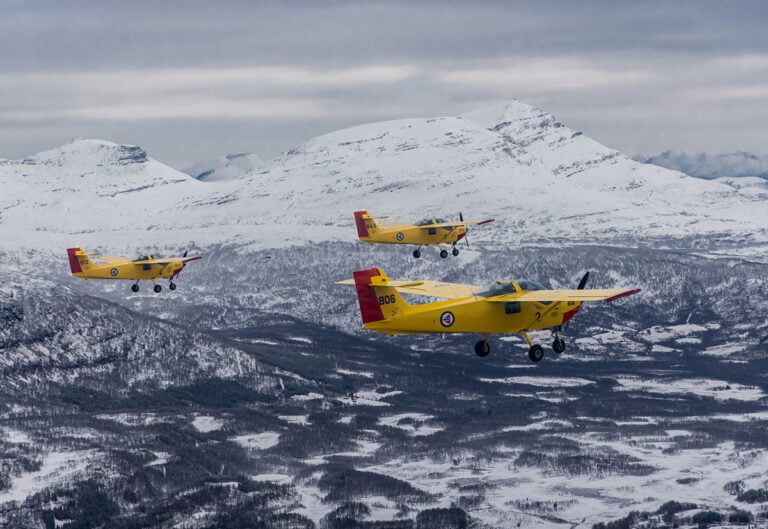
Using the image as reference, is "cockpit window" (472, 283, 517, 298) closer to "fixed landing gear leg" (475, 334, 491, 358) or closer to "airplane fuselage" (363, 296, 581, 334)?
"airplane fuselage" (363, 296, 581, 334)

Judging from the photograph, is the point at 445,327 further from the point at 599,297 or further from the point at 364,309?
the point at 599,297

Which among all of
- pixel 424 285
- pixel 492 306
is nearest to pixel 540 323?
pixel 492 306

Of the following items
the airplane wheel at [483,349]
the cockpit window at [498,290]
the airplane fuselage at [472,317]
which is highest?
the cockpit window at [498,290]

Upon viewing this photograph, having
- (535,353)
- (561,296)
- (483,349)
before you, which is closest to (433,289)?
(483,349)

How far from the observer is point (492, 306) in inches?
5162

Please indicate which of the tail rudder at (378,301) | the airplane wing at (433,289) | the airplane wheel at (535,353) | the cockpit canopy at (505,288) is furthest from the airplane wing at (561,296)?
the tail rudder at (378,301)

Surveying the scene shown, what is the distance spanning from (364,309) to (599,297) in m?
25.2

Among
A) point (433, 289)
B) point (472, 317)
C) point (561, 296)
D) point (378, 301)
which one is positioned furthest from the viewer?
point (433, 289)

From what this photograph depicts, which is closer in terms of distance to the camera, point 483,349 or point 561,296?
point 483,349

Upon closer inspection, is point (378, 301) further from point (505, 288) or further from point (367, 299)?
point (505, 288)

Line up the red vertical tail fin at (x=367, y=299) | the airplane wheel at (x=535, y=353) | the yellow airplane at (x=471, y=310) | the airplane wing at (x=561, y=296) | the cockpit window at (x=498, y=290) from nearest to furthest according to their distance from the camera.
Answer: the airplane wing at (x=561, y=296) → the airplane wheel at (x=535, y=353) → the yellow airplane at (x=471, y=310) → the cockpit window at (x=498, y=290) → the red vertical tail fin at (x=367, y=299)

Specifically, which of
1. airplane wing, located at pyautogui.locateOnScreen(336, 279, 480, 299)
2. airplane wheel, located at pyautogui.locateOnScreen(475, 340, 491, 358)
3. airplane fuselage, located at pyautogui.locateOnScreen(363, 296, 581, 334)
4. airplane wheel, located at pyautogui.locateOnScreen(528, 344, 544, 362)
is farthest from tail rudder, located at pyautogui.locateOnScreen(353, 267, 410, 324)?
airplane wheel, located at pyautogui.locateOnScreen(528, 344, 544, 362)

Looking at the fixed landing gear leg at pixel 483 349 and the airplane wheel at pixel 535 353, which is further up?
the fixed landing gear leg at pixel 483 349

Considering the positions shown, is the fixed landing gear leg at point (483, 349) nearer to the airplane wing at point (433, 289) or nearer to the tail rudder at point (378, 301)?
the airplane wing at point (433, 289)
